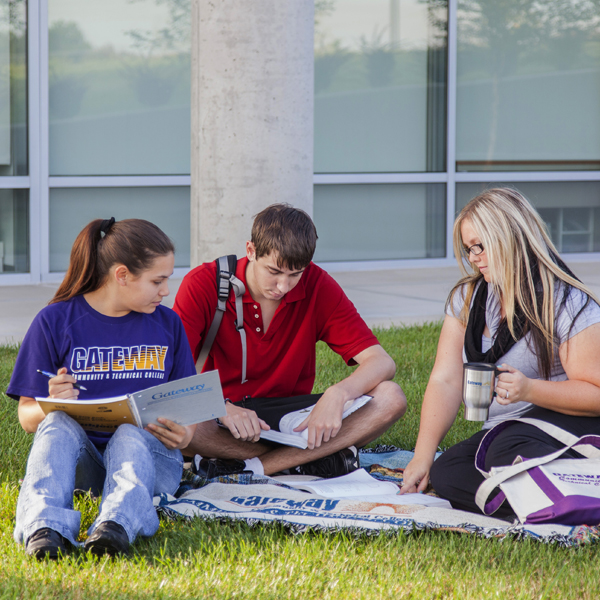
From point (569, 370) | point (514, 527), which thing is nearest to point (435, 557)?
point (514, 527)

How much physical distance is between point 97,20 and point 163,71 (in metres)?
0.88

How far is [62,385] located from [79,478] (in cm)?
43

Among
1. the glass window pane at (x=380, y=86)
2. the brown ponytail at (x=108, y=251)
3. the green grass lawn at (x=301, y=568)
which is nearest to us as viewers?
the green grass lawn at (x=301, y=568)

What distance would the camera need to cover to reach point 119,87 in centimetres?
952

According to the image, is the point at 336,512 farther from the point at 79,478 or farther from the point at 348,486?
the point at 79,478

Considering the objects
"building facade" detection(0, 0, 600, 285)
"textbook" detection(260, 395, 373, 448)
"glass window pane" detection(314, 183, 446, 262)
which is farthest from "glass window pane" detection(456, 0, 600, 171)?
"textbook" detection(260, 395, 373, 448)

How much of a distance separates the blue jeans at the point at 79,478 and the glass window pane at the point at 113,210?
21.3 ft

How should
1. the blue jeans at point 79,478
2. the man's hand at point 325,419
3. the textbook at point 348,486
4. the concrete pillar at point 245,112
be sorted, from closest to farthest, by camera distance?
the blue jeans at point 79,478, the textbook at point 348,486, the man's hand at point 325,419, the concrete pillar at point 245,112

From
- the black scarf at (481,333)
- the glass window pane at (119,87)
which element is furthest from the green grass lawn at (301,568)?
the glass window pane at (119,87)

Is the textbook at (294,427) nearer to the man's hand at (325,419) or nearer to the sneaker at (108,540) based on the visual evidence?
the man's hand at (325,419)

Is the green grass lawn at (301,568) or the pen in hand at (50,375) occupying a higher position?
the pen in hand at (50,375)

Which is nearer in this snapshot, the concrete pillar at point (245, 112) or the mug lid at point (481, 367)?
the mug lid at point (481, 367)

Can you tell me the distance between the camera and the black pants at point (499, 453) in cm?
305

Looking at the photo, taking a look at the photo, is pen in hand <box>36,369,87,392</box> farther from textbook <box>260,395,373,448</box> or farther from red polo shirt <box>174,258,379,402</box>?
textbook <box>260,395,373,448</box>
